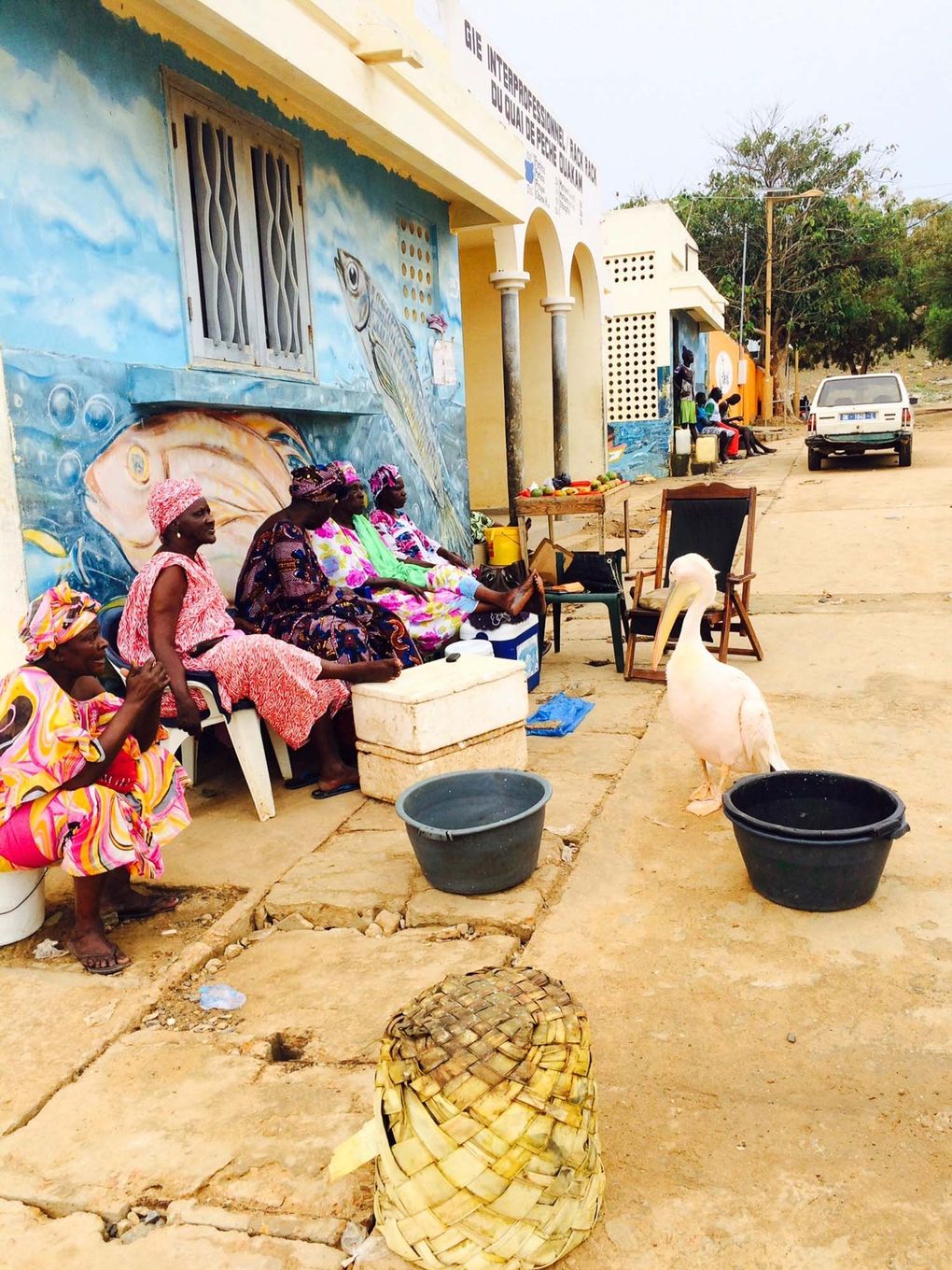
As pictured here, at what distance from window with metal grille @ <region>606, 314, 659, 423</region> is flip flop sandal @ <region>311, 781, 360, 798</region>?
15.7m

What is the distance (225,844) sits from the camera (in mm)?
4031

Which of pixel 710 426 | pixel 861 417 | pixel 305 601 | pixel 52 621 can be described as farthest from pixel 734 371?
pixel 52 621

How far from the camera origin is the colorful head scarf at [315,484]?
4984mm

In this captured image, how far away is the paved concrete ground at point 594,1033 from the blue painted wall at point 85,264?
159 cm

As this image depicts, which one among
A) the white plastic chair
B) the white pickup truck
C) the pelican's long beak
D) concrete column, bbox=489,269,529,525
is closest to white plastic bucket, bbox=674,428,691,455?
the white pickup truck

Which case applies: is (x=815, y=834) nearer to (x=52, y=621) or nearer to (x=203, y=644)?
(x=52, y=621)

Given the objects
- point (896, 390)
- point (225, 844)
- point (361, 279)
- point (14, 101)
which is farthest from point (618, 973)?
point (896, 390)

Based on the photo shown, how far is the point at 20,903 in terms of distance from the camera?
3.19 m

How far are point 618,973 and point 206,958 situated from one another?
1288mm

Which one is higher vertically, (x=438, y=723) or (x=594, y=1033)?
(x=438, y=723)

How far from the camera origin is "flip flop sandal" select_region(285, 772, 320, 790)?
184 inches

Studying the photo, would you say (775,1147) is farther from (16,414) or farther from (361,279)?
(361,279)

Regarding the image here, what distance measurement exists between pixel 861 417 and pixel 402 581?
47.8 feet

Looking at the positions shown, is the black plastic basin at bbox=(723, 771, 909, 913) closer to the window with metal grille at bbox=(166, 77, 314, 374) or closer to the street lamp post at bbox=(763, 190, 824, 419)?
the window with metal grille at bbox=(166, 77, 314, 374)
